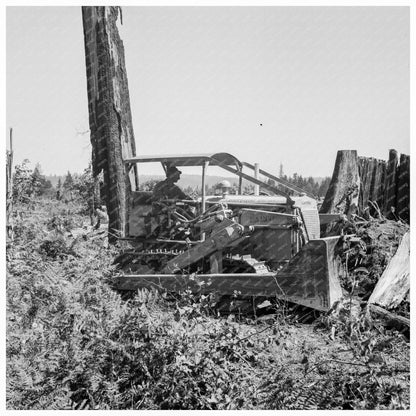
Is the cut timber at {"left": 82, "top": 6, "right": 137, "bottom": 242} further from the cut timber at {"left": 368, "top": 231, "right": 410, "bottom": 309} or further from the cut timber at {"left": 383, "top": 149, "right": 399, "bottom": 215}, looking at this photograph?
the cut timber at {"left": 368, "top": 231, "right": 410, "bottom": 309}

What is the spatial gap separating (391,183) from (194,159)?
4351 mm

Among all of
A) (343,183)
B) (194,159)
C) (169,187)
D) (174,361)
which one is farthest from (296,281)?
(343,183)

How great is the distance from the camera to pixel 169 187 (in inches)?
331

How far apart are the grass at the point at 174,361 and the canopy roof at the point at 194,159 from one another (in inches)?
99.4

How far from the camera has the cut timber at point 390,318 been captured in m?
6.26

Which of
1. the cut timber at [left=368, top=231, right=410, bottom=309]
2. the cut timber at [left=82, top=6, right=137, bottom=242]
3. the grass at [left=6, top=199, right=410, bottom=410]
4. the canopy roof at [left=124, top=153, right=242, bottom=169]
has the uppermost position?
the cut timber at [left=82, top=6, right=137, bottom=242]

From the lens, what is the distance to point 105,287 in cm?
738

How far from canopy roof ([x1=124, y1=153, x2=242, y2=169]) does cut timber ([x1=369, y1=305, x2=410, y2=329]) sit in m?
2.95

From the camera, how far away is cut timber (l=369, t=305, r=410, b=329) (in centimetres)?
626

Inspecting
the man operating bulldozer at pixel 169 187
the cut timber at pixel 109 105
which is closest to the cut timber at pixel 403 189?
the man operating bulldozer at pixel 169 187

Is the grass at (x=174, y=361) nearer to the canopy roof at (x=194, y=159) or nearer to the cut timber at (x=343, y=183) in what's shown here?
the canopy roof at (x=194, y=159)

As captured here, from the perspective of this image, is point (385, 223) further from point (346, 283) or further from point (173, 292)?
point (173, 292)

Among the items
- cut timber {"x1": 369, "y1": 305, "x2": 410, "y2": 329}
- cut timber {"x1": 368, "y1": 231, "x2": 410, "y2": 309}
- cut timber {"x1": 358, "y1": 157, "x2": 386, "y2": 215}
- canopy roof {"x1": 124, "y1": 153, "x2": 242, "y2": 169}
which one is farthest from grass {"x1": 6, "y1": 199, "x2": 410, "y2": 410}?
cut timber {"x1": 358, "y1": 157, "x2": 386, "y2": 215}
